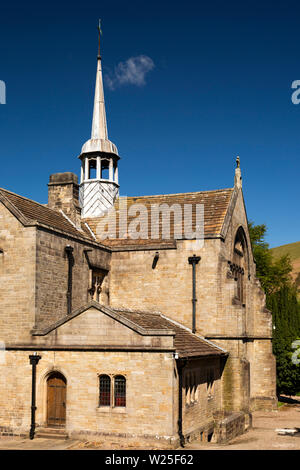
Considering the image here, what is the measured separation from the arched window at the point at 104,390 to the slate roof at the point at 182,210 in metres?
9.67

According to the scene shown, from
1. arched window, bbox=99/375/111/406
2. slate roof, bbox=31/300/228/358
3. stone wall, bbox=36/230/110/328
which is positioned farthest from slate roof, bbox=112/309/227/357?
stone wall, bbox=36/230/110/328

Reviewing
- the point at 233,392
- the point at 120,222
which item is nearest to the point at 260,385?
the point at 233,392

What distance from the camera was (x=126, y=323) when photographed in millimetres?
21281

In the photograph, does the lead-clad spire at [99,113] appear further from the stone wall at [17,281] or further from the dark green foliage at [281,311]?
the dark green foliage at [281,311]

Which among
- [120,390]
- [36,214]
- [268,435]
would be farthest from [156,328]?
[268,435]

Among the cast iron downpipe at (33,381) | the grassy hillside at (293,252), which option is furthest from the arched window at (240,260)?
the grassy hillside at (293,252)

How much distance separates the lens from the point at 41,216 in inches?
1045

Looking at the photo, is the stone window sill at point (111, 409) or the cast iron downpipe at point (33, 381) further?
the cast iron downpipe at point (33, 381)

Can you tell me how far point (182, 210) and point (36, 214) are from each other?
917 cm

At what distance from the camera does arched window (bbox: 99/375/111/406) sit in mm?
21344

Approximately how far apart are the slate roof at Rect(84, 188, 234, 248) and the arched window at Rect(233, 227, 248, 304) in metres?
3.03

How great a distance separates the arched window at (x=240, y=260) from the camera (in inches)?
1288

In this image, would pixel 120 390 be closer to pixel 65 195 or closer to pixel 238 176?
pixel 65 195
